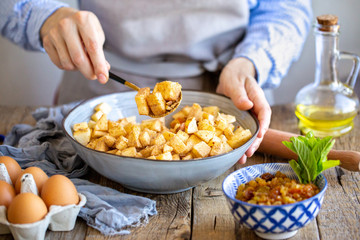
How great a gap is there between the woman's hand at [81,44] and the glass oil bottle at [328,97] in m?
0.83

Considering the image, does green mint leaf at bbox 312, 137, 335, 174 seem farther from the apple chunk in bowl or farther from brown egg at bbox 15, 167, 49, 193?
brown egg at bbox 15, 167, 49, 193

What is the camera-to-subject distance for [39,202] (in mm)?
1053

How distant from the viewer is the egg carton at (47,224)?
3.41ft

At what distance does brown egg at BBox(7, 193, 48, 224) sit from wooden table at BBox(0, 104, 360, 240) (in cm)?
12

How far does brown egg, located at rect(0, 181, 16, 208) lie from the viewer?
43.2 inches

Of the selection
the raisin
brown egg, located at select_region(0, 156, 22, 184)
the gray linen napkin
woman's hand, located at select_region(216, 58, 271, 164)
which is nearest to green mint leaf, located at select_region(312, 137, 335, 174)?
the raisin

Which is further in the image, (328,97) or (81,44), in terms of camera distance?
(328,97)

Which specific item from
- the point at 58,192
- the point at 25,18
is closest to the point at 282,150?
the point at 58,192

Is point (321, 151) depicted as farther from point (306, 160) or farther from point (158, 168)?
point (158, 168)

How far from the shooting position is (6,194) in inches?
43.6

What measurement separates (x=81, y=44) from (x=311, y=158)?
0.87 meters

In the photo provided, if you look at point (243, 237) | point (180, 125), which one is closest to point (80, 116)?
point (180, 125)

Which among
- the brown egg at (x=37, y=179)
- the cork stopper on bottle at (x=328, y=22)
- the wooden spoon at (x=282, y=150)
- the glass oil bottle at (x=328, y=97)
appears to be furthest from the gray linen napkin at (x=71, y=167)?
the cork stopper on bottle at (x=328, y=22)

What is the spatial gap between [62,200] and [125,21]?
112 cm
